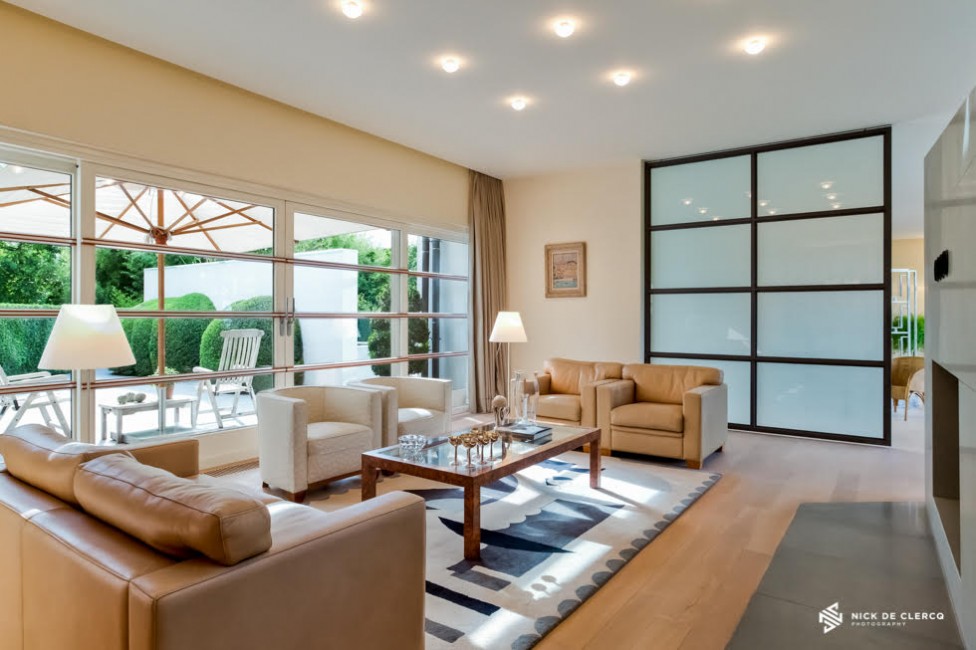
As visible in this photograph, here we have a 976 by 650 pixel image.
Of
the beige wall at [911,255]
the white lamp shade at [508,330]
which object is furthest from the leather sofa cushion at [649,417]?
the beige wall at [911,255]

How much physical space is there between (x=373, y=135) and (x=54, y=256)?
3.01 meters

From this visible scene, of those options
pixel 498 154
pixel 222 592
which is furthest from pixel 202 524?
pixel 498 154

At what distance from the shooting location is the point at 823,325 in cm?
570

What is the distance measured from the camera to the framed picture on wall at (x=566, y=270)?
22.8 feet

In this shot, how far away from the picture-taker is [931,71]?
4.21 metres

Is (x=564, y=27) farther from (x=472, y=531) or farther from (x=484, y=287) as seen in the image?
(x=484, y=287)

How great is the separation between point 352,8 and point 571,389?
362 centimetres

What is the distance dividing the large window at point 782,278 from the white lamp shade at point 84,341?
17.5 feet

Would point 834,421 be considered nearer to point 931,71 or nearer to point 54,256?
point 931,71

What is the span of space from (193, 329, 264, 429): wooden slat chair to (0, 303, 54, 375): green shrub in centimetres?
102

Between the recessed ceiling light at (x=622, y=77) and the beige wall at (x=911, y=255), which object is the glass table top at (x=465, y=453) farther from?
the beige wall at (x=911, y=255)

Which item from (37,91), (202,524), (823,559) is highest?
(37,91)

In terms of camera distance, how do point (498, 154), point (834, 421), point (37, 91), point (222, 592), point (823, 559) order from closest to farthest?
point (222, 592) → point (823, 559) → point (37, 91) → point (834, 421) → point (498, 154)

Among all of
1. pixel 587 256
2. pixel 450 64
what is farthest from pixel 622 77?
pixel 587 256
